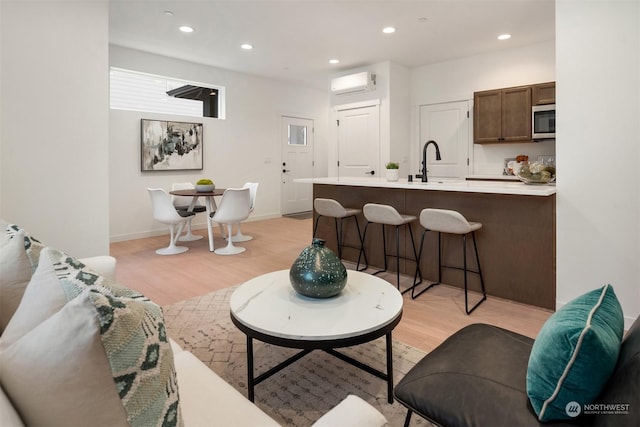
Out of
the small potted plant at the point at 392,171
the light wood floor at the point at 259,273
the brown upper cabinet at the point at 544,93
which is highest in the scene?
the brown upper cabinet at the point at 544,93

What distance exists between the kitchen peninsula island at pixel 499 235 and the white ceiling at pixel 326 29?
1933 millimetres

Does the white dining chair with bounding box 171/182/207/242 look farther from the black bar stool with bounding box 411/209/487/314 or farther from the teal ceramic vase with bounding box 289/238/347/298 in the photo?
the teal ceramic vase with bounding box 289/238/347/298

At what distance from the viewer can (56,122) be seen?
296 cm

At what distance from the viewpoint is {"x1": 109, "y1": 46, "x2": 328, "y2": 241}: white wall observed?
5.39m

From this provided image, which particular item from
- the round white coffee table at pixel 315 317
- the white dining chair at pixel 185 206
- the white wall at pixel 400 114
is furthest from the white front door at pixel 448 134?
the round white coffee table at pixel 315 317

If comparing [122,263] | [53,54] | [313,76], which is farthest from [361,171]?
[53,54]

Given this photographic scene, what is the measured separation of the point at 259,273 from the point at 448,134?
387 centimetres

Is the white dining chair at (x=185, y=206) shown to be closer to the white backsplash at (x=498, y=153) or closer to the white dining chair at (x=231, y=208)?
the white dining chair at (x=231, y=208)

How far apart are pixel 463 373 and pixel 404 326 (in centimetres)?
143

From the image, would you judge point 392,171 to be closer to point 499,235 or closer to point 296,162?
point 499,235

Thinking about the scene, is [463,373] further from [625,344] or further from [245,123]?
[245,123]

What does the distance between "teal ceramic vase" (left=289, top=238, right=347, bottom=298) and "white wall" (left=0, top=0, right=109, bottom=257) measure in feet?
7.55

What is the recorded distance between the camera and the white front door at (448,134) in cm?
579

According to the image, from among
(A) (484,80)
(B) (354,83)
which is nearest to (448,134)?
(A) (484,80)
